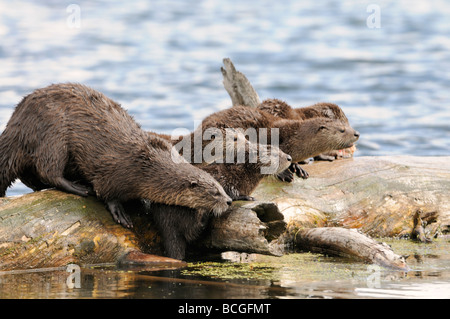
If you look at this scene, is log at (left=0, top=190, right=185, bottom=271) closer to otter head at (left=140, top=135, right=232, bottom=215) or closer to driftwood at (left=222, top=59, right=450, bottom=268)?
otter head at (left=140, top=135, right=232, bottom=215)

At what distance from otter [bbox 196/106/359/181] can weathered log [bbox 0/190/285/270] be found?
57.3 inches

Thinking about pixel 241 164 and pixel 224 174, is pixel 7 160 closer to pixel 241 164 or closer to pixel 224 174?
pixel 224 174

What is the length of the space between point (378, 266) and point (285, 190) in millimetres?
1574

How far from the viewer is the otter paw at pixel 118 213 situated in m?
6.97

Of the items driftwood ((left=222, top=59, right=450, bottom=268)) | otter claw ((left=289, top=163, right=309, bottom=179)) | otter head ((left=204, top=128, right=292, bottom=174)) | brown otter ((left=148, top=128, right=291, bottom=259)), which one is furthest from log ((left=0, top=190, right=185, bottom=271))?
otter claw ((left=289, top=163, right=309, bottom=179))

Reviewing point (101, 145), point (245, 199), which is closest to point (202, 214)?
point (245, 199)

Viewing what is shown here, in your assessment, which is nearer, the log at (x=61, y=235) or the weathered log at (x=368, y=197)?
the log at (x=61, y=235)

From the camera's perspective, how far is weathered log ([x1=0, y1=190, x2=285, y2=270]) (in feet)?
21.8

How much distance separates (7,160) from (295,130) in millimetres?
3230

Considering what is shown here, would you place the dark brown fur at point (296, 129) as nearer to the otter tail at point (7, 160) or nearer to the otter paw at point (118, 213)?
the otter paw at point (118, 213)

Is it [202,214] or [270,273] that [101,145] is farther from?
[270,273]

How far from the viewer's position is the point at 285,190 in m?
8.20

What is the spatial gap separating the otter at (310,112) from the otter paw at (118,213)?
3143 mm

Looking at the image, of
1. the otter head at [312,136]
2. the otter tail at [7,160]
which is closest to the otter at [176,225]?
the otter tail at [7,160]
